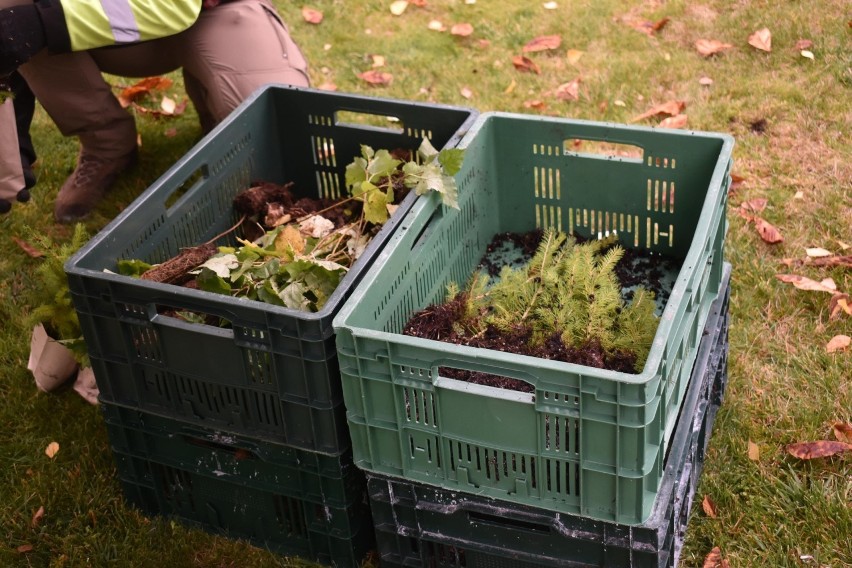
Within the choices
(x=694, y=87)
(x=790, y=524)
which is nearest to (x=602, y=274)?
(x=790, y=524)

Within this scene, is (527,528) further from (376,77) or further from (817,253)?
(376,77)

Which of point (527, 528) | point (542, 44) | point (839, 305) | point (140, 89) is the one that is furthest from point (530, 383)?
point (140, 89)

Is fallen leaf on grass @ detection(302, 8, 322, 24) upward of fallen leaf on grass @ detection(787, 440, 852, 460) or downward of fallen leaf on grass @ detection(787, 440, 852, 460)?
upward

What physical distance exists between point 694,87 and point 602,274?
205 cm

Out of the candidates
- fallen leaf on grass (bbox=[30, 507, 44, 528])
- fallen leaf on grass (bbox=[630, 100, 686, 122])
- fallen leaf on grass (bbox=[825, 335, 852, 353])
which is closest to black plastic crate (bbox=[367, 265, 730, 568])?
fallen leaf on grass (bbox=[825, 335, 852, 353])

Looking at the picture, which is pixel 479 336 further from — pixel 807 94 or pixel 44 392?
pixel 807 94

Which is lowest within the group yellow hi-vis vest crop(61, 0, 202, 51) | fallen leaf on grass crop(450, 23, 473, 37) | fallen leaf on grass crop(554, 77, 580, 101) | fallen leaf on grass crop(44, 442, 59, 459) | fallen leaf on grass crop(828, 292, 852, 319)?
fallen leaf on grass crop(44, 442, 59, 459)

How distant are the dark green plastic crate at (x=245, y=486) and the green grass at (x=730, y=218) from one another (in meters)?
0.06

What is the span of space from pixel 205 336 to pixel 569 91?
264 cm

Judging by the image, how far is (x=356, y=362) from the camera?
2.31 metres

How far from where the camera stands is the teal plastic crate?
2.17 meters

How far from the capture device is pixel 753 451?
2984 millimetres

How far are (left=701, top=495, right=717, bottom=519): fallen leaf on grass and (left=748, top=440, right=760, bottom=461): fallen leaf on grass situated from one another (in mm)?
196

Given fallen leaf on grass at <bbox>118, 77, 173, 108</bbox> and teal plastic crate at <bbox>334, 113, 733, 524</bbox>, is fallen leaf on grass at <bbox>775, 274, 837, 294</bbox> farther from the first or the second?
fallen leaf on grass at <bbox>118, 77, 173, 108</bbox>
